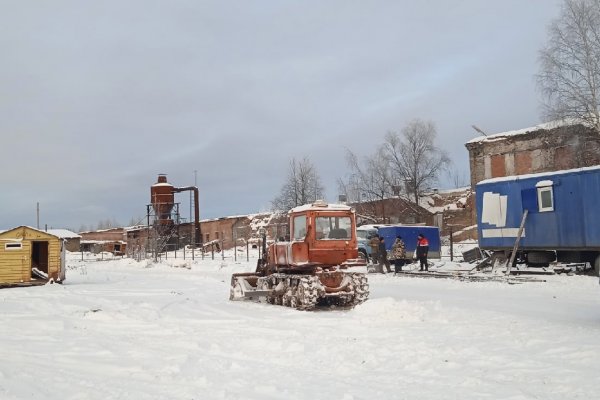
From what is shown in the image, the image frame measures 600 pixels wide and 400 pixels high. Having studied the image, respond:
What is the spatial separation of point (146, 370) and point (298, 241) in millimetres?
7896

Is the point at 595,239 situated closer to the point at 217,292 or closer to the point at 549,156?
the point at 217,292

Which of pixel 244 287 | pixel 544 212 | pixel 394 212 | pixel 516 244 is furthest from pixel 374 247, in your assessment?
pixel 394 212

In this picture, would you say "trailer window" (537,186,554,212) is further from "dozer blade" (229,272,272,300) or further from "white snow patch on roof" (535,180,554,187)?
"dozer blade" (229,272,272,300)

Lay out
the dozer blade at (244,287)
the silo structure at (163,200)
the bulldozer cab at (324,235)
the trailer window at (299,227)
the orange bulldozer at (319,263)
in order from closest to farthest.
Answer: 1. the orange bulldozer at (319,263)
2. the bulldozer cab at (324,235)
3. the trailer window at (299,227)
4. the dozer blade at (244,287)
5. the silo structure at (163,200)

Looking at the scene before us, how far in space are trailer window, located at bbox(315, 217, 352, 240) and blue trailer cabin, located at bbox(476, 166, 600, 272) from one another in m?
9.26

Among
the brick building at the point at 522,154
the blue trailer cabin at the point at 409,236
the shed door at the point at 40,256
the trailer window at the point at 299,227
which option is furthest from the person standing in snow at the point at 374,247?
the shed door at the point at 40,256

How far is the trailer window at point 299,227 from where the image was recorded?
49.1ft

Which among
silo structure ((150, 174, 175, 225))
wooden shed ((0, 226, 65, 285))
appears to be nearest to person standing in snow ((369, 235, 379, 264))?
wooden shed ((0, 226, 65, 285))

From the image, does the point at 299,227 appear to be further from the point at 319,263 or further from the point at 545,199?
the point at 545,199

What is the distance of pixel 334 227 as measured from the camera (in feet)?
49.3

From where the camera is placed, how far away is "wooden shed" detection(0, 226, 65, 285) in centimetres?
2350

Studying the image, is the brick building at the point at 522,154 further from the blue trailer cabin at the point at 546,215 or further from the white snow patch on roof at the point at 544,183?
the white snow patch on roof at the point at 544,183

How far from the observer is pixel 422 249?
25391 mm

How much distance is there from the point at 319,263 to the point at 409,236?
16.9 m
